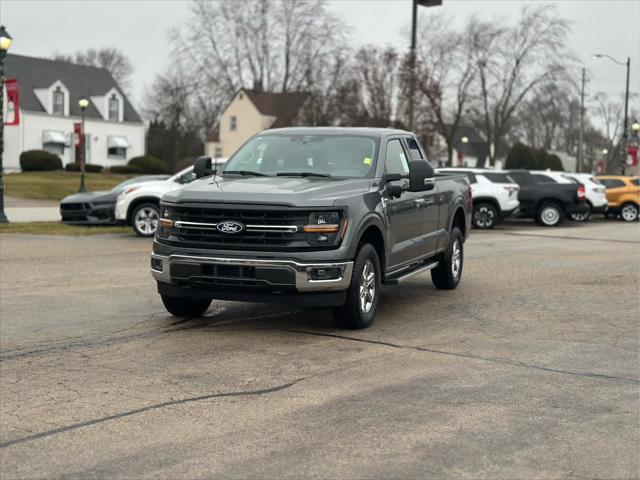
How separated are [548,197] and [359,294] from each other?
21.3 metres

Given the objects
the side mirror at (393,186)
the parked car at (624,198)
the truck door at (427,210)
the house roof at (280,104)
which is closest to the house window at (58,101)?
the house roof at (280,104)

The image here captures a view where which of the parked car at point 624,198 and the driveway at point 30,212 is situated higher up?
the parked car at point 624,198

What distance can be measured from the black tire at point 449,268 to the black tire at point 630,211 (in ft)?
74.4

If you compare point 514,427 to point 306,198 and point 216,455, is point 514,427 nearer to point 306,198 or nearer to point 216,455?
point 216,455

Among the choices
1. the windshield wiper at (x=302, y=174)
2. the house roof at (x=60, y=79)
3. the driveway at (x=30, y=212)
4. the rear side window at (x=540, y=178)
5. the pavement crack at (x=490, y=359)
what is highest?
the house roof at (x=60, y=79)

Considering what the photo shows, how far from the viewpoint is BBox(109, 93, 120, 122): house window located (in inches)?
2739

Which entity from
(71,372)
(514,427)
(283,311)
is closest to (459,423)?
(514,427)

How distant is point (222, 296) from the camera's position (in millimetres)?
8195

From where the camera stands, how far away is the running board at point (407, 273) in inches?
368

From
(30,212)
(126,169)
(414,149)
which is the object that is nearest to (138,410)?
(414,149)

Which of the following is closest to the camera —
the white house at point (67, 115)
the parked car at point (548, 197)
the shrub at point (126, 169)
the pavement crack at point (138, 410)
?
the pavement crack at point (138, 410)

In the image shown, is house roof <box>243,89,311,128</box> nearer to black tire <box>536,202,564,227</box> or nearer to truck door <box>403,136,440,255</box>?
black tire <box>536,202,564,227</box>

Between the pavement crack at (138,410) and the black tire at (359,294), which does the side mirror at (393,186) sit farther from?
the pavement crack at (138,410)

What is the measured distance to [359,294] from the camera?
27.7ft
